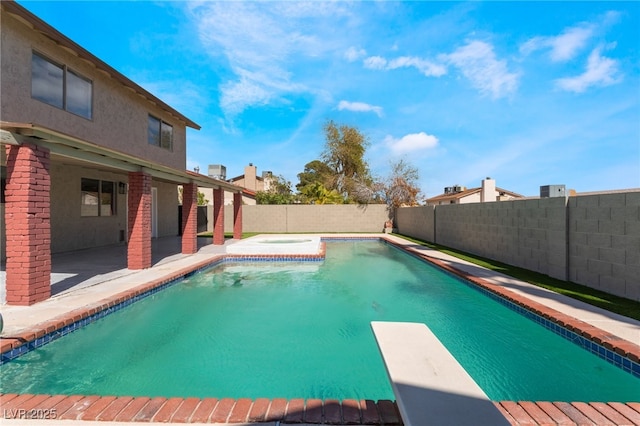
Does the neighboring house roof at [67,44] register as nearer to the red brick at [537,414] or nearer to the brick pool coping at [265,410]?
the brick pool coping at [265,410]

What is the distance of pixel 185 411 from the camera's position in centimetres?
251

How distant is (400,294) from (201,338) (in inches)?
182

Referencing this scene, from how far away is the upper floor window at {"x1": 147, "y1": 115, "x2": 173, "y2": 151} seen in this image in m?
13.0

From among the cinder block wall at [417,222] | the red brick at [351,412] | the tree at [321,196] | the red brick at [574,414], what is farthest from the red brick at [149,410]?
the tree at [321,196]

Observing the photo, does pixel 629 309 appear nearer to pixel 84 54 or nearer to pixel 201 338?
pixel 201 338

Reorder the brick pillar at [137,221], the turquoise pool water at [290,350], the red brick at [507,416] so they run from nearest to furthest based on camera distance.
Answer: the red brick at [507,416] → the turquoise pool water at [290,350] → the brick pillar at [137,221]

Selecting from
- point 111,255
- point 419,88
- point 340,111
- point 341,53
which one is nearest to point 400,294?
point 111,255

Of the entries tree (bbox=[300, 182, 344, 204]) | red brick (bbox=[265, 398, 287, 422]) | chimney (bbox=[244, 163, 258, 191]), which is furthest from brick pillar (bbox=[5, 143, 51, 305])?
chimney (bbox=[244, 163, 258, 191])

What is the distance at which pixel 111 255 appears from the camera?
412 inches

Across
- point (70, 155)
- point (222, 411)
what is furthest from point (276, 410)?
point (70, 155)

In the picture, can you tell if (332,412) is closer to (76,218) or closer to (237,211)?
(76,218)

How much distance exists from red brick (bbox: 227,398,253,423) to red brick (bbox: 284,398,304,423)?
0.33 m

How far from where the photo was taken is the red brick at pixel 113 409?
2.44m

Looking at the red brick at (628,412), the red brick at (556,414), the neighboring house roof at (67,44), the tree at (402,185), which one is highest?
the neighboring house roof at (67,44)
